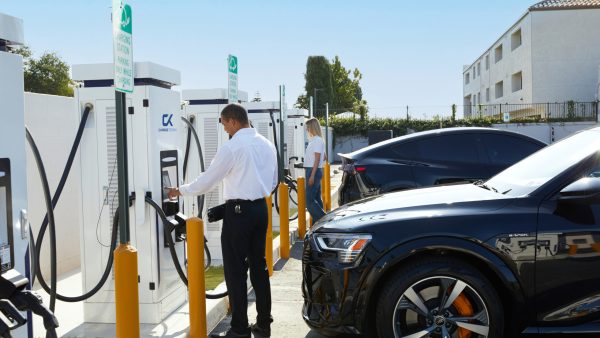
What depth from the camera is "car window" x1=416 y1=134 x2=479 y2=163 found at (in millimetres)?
8055

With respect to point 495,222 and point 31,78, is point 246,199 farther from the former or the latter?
point 31,78

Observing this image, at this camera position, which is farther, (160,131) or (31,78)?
(31,78)

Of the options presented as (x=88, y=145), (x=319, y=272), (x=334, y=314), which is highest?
(x=88, y=145)

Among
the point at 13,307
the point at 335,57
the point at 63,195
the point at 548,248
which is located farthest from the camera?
the point at 335,57

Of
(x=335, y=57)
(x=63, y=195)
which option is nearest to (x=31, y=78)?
(x=335, y=57)

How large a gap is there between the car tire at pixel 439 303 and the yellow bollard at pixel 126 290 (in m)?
1.58

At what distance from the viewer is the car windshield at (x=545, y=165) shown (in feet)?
14.1

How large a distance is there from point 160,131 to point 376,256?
2.21 m

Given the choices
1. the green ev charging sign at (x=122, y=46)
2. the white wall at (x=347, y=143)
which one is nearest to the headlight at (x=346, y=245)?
the green ev charging sign at (x=122, y=46)

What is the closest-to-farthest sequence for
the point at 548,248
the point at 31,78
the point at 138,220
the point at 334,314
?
the point at 548,248
the point at 334,314
the point at 138,220
the point at 31,78

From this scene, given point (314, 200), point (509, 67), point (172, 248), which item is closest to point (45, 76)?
point (509, 67)

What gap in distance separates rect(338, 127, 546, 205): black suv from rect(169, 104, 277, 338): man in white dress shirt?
337cm

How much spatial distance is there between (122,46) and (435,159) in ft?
17.0

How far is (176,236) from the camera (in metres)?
5.39
